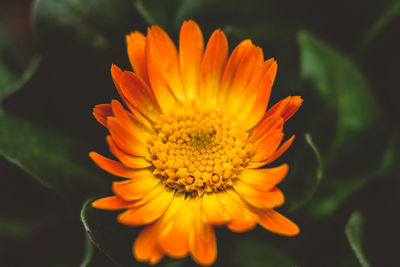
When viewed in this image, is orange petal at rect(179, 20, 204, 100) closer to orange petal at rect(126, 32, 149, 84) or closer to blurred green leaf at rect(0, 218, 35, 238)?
orange petal at rect(126, 32, 149, 84)

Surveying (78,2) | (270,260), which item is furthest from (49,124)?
(270,260)

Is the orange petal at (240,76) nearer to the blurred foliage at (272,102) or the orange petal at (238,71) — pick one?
the orange petal at (238,71)

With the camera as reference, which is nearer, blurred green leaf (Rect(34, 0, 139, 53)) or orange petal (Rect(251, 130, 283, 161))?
orange petal (Rect(251, 130, 283, 161))

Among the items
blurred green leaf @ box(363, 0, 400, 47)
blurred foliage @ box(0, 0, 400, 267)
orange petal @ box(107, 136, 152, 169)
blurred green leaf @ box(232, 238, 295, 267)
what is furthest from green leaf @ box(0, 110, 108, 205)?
blurred green leaf @ box(363, 0, 400, 47)

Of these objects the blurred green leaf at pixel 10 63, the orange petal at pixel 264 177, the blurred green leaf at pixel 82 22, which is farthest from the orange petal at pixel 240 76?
the blurred green leaf at pixel 10 63

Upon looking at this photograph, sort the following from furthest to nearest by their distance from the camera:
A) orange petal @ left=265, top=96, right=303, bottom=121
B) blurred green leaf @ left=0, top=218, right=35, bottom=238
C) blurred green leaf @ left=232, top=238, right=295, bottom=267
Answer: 1. blurred green leaf @ left=0, top=218, right=35, bottom=238
2. blurred green leaf @ left=232, top=238, right=295, bottom=267
3. orange petal @ left=265, top=96, right=303, bottom=121

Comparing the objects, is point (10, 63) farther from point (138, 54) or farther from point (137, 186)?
point (137, 186)
